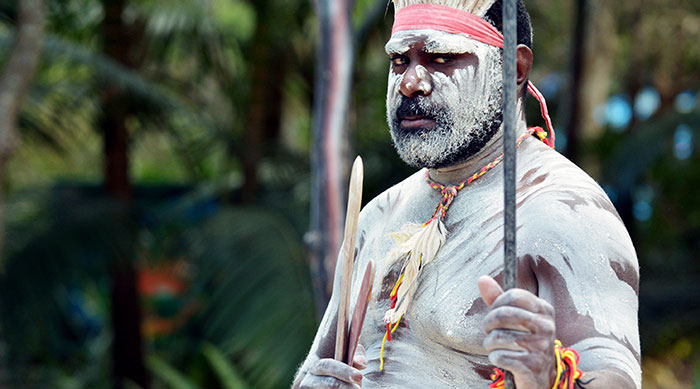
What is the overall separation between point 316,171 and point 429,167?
3362mm

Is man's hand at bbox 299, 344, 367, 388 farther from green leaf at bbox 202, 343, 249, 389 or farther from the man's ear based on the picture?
green leaf at bbox 202, 343, 249, 389

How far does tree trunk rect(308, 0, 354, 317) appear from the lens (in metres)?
5.25

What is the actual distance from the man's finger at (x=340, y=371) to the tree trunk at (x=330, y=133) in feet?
11.2

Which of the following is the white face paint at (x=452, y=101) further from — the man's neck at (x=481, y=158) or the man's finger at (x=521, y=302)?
the man's finger at (x=521, y=302)

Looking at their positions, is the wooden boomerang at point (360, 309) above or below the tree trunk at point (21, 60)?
below

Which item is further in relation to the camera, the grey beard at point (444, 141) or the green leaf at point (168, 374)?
the green leaf at point (168, 374)

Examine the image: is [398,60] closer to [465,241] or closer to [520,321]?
[465,241]

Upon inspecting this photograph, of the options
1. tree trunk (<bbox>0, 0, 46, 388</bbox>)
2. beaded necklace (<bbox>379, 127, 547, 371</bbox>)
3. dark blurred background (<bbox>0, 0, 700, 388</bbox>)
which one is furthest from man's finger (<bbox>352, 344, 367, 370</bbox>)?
dark blurred background (<bbox>0, 0, 700, 388</bbox>)

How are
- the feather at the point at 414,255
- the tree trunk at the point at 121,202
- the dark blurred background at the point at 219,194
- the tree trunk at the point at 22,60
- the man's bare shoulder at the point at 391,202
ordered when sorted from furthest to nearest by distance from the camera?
1. the tree trunk at the point at 121,202
2. the dark blurred background at the point at 219,194
3. the tree trunk at the point at 22,60
4. the man's bare shoulder at the point at 391,202
5. the feather at the point at 414,255

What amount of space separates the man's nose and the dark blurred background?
332cm

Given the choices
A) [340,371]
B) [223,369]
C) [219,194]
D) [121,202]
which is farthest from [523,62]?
[219,194]

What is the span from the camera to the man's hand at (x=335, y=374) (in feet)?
5.84

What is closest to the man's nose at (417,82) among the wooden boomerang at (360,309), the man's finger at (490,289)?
the wooden boomerang at (360,309)

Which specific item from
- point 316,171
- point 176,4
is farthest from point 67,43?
point 316,171
